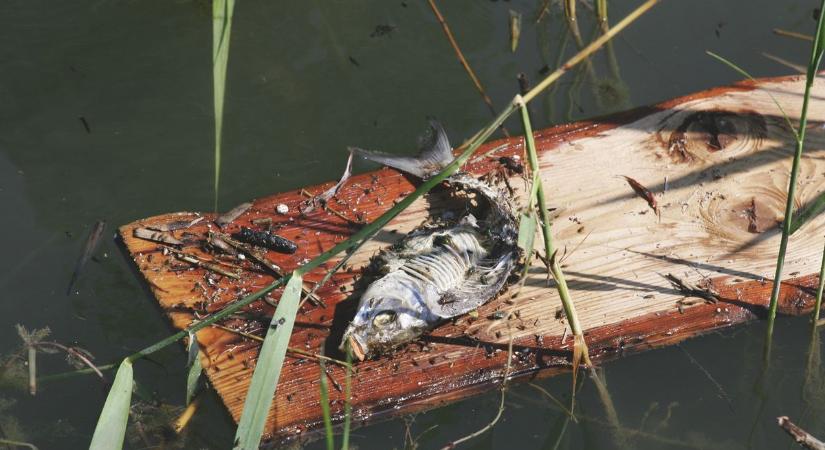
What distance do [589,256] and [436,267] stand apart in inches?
21.6

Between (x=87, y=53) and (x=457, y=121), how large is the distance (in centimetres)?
178

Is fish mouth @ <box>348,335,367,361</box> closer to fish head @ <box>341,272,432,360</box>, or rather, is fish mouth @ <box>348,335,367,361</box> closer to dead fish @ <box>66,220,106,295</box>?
fish head @ <box>341,272,432,360</box>

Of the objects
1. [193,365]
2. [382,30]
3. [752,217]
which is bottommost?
[752,217]

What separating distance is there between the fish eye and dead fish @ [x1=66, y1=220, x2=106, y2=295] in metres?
1.32

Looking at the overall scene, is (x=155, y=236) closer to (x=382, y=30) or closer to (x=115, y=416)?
(x=115, y=416)

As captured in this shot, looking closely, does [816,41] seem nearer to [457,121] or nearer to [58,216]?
[457,121]

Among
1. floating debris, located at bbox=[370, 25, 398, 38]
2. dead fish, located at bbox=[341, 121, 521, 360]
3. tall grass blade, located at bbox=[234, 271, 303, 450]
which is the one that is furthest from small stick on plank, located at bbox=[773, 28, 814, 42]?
tall grass blade, located at bbox=[234, 271, 303, 450]

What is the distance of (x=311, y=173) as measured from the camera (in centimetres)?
406

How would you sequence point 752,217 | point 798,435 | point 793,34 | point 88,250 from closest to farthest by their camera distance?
point 798,435
point 752,217
point 88,250
point 793,34

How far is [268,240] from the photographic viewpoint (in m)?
3.29

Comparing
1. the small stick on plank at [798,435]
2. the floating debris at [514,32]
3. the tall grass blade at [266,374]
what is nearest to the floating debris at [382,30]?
the floating debris at [514,32]

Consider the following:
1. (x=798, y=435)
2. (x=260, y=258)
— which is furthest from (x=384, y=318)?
(x=798, y=435)

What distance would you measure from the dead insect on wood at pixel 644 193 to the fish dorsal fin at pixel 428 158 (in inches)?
26.9

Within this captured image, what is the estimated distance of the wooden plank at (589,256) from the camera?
3.00 meters
